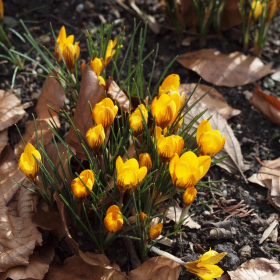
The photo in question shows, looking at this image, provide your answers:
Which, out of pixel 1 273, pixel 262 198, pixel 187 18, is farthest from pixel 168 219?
pixel 187 18

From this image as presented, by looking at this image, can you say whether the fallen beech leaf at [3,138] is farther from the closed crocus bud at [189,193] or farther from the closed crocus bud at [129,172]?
the closed crocus bud at [189,193]

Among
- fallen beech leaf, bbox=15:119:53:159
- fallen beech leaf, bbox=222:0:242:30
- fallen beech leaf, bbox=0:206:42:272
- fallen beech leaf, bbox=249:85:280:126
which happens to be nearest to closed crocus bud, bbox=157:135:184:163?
fallen beech leaf, bbox=0:206:42:272

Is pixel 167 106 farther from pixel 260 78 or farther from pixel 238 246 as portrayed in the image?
pixel 260 78

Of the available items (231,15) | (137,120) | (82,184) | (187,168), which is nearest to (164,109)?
(137,120)

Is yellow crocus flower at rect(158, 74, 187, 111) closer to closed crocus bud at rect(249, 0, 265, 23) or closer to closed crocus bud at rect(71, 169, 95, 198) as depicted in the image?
closed crocus bud at rect(71, 169, 95, 198)

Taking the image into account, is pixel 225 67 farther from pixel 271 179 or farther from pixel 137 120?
pixel 137 120

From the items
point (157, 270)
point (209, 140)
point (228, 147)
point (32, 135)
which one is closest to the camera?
point (209, 140)
